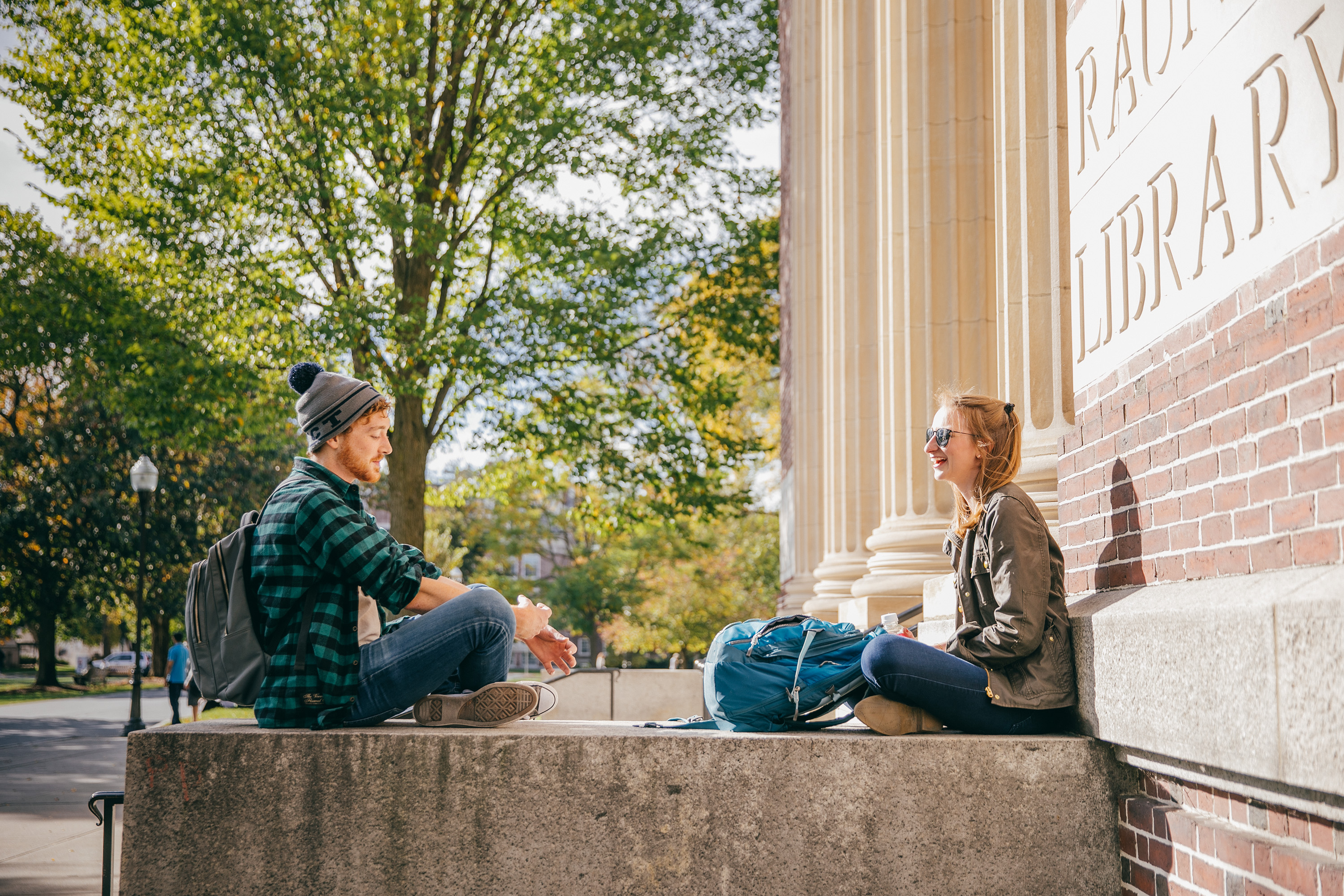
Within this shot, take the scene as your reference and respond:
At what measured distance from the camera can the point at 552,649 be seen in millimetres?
4242

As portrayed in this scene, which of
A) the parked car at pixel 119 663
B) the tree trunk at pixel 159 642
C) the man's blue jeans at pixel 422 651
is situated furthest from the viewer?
the parked car at pixel 119 663

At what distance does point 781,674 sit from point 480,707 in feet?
3.53

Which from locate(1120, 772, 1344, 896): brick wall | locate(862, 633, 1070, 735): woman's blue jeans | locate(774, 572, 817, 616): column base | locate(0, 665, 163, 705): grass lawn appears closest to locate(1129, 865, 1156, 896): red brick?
locate(1120, 772, 1344, 896): brick wall

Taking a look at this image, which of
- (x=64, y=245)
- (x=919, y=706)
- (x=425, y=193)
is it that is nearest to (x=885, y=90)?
(x=919, y=706)

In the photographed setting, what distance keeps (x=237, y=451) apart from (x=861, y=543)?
3277 centimetres

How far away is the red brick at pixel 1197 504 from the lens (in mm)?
3057

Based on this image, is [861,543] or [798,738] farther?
[861,543]

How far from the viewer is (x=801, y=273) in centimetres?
1305

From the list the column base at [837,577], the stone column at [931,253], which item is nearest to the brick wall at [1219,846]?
the stone column at [931,253]

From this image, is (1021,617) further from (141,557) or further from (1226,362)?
(141,557)

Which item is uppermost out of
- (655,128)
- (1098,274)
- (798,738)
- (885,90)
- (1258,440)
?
(655,128)

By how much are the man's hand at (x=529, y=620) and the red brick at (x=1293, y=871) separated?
2.38 metres

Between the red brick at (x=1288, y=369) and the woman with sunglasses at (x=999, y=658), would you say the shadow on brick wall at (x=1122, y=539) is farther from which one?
the red brick at (x=1288, y=369)

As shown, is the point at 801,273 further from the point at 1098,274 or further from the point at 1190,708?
the point at 1190,708
